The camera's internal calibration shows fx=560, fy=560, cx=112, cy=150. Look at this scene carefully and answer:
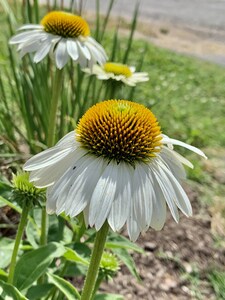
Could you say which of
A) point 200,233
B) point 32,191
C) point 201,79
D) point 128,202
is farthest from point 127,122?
point 201,79

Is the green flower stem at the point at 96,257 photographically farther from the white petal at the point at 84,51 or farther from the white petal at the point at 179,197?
the white petal at the point at 84,51

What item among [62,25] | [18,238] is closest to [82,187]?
[18,238]

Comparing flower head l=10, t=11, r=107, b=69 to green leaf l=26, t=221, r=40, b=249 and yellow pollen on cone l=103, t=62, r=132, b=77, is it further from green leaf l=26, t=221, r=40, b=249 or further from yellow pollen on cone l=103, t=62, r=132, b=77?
green leaf l=26, t=221, r=40, b=249

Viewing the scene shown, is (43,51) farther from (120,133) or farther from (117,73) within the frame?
(120,133)

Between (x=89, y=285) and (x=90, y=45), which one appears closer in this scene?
(x=89, y=285)

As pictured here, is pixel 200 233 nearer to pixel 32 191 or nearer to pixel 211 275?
pixel 211 275
